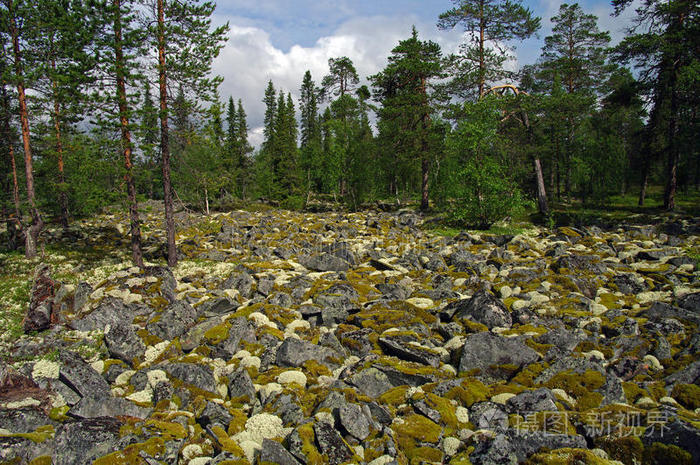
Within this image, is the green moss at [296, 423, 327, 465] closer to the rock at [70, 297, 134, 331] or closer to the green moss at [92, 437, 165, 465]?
the green moss at [92, 437, 165, 465]

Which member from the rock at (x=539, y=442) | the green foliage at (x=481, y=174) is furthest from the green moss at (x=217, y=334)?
the green foliage at (x=481, y=174)

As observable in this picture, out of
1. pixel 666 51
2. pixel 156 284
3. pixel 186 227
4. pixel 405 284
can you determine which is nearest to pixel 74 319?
pixel 156 284

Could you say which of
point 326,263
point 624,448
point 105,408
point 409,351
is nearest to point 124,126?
point 326,263

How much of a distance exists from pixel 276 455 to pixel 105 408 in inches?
125

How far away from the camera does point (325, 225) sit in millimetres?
24578

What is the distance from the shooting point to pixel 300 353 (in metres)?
7.50

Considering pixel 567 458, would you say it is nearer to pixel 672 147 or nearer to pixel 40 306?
pixel 40 306

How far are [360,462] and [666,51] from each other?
1106 inches

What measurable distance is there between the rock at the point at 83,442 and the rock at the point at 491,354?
5.80 meters

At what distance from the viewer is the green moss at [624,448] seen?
4.18 m

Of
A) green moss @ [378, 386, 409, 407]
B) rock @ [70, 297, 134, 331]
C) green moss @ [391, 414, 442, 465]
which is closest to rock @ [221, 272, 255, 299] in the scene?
rock @ [70, 297, 134, 331]

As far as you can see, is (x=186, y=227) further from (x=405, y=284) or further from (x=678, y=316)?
(x=678, y=316)

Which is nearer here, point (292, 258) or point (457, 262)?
point (457, 262)

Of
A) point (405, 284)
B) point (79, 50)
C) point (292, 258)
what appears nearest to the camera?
point (405, 284)
